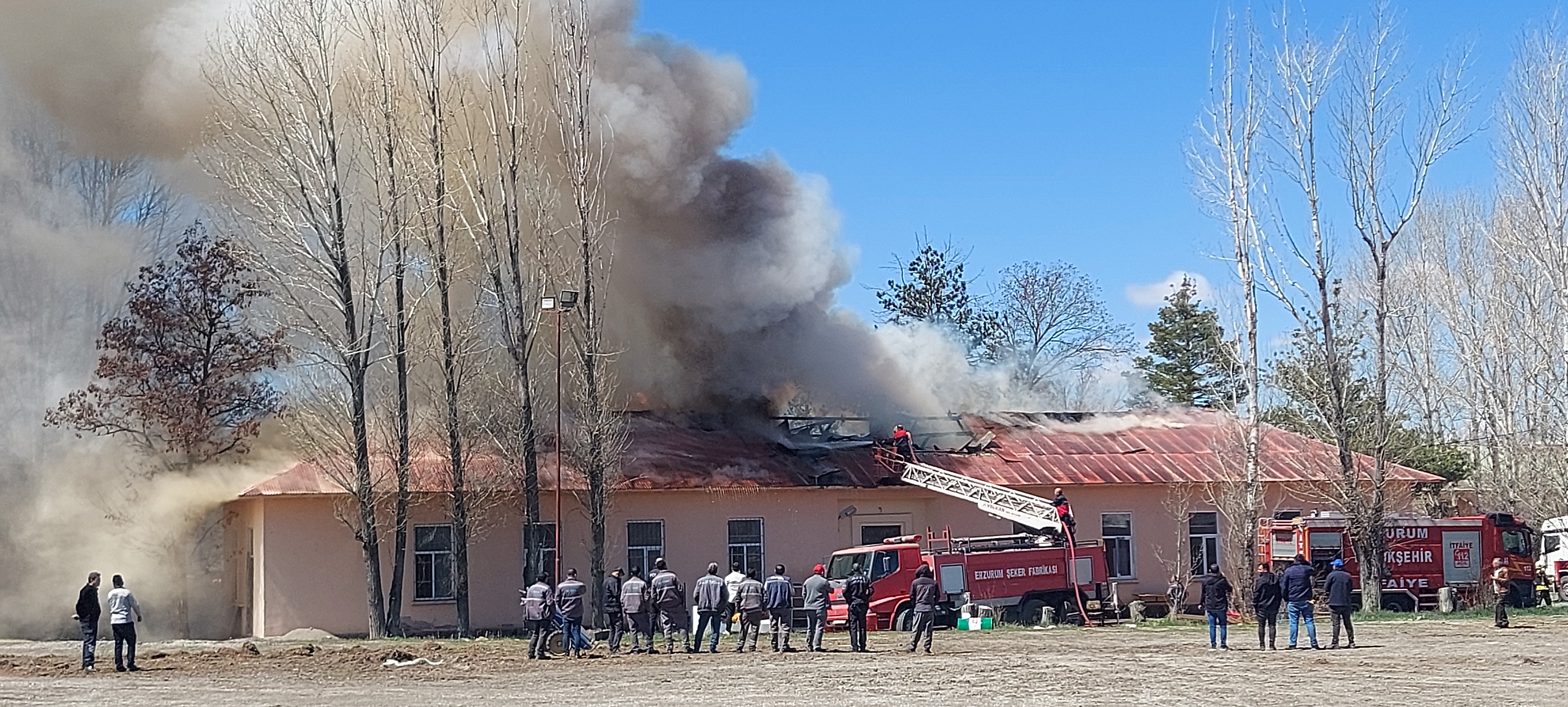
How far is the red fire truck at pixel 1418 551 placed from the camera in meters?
32.1

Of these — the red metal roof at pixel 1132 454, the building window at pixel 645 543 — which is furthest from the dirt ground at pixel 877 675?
the red metal roof at pixel 1132 454

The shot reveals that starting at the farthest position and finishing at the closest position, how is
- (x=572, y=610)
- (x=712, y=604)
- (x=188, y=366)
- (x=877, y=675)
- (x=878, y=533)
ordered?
(x=878, y=533) < (x=188, y=366) < (x=712, y=604) < (x=572, y=610) < (x=877, y=675)

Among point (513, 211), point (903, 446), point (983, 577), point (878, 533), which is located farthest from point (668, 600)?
point (903, 446)

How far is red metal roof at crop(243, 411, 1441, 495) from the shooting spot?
30.2m

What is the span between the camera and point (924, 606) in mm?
22234

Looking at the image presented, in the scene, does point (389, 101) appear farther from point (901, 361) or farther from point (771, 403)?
point (901, 361)

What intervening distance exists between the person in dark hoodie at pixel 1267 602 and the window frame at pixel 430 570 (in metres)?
15.6

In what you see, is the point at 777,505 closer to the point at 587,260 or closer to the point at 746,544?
the point at 746,544

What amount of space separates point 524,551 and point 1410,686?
18854 mm

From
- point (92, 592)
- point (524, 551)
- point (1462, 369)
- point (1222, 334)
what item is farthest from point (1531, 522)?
point (92, 592)

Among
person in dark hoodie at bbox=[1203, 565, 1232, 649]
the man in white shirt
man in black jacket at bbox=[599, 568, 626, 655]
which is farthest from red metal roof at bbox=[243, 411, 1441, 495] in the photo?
person in dark hoodie at bbox=[1203, 565, 1232, 649]

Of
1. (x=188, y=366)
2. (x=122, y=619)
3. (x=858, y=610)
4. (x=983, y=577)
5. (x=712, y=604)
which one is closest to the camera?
(x=122, y=619)

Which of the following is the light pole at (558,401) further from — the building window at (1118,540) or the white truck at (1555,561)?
the white truck at (1555,561)

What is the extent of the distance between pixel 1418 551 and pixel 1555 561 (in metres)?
6.52
